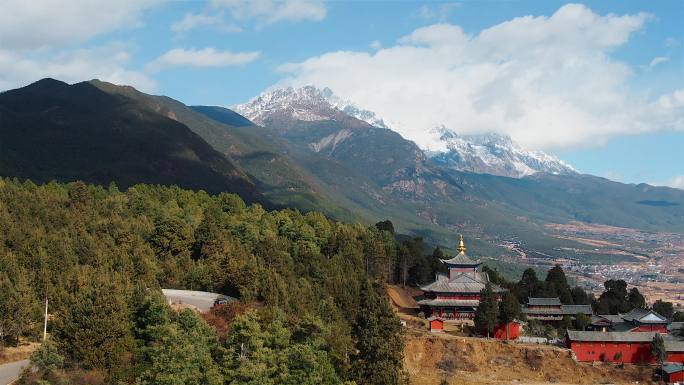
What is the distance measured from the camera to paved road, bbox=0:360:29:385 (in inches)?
1937

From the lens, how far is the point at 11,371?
51500mm

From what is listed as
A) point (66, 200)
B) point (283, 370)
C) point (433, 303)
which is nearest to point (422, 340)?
point (433, 303)

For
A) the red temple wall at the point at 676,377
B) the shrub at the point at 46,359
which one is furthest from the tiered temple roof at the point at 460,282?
the shrub at the point at 46,359

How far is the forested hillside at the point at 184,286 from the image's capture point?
170ft

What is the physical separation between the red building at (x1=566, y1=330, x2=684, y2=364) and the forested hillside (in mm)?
24944

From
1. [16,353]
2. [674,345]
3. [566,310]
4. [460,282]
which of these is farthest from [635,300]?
[16,353]

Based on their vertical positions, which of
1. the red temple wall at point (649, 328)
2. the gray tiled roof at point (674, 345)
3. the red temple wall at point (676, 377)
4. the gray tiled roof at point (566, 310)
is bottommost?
the red temple wall at point (676, 377)

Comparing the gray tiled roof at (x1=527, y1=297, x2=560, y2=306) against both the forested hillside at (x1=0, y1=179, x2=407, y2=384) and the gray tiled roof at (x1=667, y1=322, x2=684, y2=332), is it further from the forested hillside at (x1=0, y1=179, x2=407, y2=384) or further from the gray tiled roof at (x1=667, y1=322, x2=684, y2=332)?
the forested hillside at (x1=0, y1=179, x2=407, y2=384)

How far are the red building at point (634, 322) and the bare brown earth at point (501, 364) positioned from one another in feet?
26.7

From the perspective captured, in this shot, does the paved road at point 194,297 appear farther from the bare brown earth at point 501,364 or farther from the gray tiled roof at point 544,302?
the gray tiled roof at point 544,302

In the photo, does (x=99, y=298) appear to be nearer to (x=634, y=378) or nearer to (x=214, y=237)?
(x=214, y=237)

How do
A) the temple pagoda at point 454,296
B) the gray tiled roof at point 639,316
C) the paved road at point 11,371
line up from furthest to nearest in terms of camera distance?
the temple pagoda at point 454,296 → the gray tiled roof at point 639,316 → the paved road at point 11,371

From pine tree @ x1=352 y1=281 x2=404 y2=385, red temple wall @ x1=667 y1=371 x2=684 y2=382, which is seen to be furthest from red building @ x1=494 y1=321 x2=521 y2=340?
pine tree @ x1=352 y1=281 x2=404 y2=385

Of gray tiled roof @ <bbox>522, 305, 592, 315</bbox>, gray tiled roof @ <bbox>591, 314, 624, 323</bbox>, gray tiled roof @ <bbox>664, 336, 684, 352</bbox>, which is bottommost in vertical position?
gray tiled roof @ <bbox>664, 336, 684, 352</bbox>
